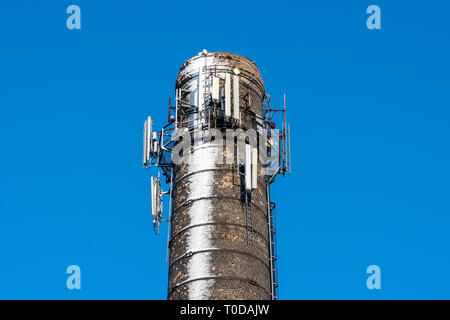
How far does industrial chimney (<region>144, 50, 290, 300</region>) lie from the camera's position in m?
39.8

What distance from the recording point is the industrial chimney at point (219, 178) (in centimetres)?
3981

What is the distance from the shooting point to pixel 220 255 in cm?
3981

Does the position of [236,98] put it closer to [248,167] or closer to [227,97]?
[227,97]

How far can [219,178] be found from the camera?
41969mm

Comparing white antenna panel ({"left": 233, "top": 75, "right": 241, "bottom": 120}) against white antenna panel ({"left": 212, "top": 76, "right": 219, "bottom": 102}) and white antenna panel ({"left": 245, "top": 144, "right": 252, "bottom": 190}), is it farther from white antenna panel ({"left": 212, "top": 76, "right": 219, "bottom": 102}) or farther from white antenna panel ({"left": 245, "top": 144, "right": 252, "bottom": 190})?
white antenna panel ({"left": 245, "top": 144, "right": 252, "bottom": 190})

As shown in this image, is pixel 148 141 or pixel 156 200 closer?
pixel 156 200

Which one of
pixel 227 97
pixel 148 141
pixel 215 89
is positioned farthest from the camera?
pixel 148 141

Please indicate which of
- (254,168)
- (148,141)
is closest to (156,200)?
(148,141)

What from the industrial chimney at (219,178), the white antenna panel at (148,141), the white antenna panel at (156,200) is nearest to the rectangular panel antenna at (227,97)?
the industrial chimney at (219,178)

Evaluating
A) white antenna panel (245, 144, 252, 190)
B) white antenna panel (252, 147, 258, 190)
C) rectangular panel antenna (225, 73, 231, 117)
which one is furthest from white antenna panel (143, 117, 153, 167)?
white antenna panel (252, 147, 258, 190)

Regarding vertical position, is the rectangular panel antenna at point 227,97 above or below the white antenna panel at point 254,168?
above

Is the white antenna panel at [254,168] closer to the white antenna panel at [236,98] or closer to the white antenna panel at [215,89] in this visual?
the white antenna panel at [236,98]
